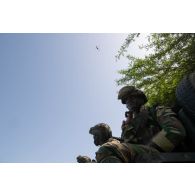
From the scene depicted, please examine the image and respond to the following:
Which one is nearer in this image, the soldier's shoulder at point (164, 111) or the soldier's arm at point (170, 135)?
the soldier's arm at point (170, 135)

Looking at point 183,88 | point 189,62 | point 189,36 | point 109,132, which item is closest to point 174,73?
point 189,62

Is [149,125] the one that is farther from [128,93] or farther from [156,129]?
[128,93]

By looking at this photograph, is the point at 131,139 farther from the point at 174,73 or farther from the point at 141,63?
the point at 141,63

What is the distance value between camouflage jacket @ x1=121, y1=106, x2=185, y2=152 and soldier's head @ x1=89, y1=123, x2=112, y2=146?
217 mm

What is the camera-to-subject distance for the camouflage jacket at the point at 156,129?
8.05 feet

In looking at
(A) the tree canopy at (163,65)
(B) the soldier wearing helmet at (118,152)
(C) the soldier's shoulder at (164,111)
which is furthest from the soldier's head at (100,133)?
(A) the tree canopy at (163,65)

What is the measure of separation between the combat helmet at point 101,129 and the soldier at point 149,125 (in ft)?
0.68

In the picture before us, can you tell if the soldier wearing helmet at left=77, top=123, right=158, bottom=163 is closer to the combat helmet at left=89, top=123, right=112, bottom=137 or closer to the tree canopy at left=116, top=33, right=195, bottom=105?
the combat helmet at left=89, top=123, right=112, bottom=137

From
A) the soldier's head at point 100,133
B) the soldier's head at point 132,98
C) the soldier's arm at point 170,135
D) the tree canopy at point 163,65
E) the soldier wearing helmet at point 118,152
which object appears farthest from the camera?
the tree canopy at point 163,65

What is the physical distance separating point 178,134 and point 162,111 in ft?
0.95

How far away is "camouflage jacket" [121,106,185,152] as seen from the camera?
8.05 ft

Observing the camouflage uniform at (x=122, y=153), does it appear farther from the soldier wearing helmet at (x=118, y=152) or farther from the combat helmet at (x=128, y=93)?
the combat helmet at (x=128, y=93)

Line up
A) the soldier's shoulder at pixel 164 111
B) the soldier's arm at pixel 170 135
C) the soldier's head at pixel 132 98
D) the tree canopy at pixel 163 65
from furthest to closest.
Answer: the tree canopy at pixel 163 65 < the soldier's head at pixel 132 98 < the soldier's shoulder at pixel 164 111 < the soldier's arm at pixel 170 135

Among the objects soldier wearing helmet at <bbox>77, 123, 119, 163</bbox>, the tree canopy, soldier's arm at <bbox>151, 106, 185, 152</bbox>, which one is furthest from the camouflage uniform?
the tree canopy
